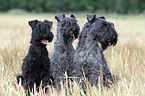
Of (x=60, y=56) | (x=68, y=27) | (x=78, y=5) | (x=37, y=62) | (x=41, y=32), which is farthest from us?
(x=78, y=5)

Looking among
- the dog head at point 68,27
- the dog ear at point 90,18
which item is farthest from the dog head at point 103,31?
the dog head at point 68,27

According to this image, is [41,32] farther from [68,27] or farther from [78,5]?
[78,5]

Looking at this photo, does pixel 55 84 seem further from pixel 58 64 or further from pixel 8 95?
pixel 8 95

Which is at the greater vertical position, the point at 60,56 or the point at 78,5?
the point at 78,5

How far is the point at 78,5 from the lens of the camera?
54.9 meters

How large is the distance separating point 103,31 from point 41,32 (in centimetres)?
106

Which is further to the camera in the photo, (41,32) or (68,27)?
(68,27)

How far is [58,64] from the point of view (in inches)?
142

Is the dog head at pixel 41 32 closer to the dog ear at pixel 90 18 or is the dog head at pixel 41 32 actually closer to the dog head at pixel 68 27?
the dog head at pixel 68 27

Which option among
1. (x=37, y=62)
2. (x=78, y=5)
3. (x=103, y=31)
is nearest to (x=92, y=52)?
(x=103, y=31)

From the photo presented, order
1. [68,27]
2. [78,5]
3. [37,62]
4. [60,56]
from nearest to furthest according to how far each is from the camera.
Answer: [37,62], [68,27], [60,56], [78,5]

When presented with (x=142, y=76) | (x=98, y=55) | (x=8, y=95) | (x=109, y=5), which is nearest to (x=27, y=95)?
(x=8, y=95)

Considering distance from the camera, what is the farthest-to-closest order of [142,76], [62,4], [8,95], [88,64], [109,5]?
[62,4], [109,5], [142,76], [88,64], [8,95]

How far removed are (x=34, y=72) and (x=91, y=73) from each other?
3.44 ft
